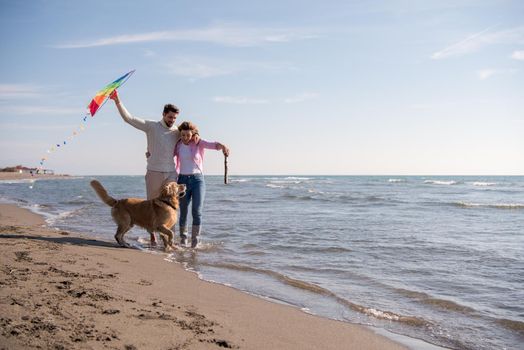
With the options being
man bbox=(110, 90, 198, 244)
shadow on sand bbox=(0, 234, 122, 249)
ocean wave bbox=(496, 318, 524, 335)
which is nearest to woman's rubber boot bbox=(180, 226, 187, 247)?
man bbox=(110, 90, 198, 244)

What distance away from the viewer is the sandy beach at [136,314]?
2.78 meters

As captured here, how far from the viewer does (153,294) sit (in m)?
4.07

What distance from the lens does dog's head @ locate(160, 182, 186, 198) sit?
22.1ft

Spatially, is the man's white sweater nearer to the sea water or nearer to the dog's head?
the dog's head

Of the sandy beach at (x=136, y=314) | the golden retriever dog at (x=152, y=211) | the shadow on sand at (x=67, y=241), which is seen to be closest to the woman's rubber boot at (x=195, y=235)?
the golden retriever dog at (x=152, y=211)

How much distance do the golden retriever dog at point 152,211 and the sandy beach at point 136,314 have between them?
5.09 feet

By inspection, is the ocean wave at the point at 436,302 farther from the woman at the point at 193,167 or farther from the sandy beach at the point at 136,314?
the woman at the point at 193,167

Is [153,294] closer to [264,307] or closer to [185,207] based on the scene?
[264,307]

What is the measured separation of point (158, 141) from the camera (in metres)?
7.04

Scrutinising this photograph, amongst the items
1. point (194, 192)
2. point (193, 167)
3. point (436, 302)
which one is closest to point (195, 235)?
point (194, 192)

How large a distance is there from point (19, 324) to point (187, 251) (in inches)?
177

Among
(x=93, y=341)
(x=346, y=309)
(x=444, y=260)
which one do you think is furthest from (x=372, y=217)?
(x=93, y=341)

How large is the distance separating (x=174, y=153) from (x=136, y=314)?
4.30m

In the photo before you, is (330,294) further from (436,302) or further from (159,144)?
(159,144)
